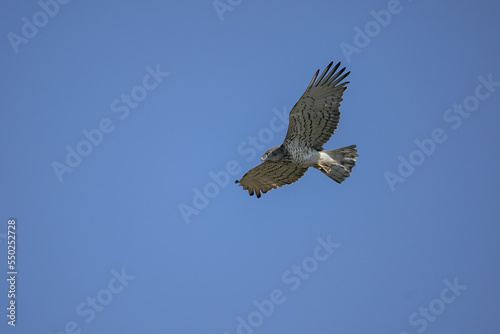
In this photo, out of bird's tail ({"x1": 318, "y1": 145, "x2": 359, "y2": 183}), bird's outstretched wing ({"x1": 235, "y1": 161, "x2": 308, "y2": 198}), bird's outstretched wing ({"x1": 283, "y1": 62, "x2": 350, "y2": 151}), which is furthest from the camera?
bird's outstretched wing ({"x1": 235, "y1": 161, "x2": 308, "y2": 198})

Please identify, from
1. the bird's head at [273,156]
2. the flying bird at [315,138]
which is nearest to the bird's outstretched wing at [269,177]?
the flying bird at [315,138]

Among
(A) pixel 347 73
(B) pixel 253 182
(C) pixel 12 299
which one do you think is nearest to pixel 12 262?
(C) pixel 12 299

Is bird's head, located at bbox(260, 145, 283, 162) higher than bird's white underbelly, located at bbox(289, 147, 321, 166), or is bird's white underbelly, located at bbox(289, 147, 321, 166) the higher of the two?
bird's head, located at bbox(260, 145, 283, 162)

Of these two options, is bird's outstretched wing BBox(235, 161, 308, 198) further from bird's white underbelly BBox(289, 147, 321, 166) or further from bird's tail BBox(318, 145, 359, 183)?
bird's tail BBox(318, 145, 359, 183)

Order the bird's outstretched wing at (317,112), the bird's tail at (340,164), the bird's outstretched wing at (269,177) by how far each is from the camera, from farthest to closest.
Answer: the bird's outstretched wing at (269,177) < the bird's tail at (340,164) < the bird's outstretched wing at (317,112)

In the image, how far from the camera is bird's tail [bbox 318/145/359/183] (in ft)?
47.5

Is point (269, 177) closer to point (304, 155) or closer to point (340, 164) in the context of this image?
point (304, 155)

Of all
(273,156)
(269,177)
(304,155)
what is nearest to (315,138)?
(304,155)

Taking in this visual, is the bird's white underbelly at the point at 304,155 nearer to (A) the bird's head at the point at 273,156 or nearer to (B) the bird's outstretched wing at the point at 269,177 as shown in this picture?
(A) the bird's head at the point at 273,156

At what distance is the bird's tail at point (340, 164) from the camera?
47.5ft

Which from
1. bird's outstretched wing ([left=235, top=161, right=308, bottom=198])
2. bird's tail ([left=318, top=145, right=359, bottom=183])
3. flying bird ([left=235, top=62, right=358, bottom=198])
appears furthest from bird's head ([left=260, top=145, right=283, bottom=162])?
bird's tail ([left=318, top=145, right=359, bottom=183])

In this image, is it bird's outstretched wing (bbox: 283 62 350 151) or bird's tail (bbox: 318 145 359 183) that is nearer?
bird's outstretched wing (bbox: 283 62 350 151)

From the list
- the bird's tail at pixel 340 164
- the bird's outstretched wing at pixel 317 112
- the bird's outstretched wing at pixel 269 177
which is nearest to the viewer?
the bird's outstretched wing at pixel 317 112

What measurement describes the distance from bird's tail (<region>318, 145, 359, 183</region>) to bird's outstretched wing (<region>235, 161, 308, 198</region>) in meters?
0.67
